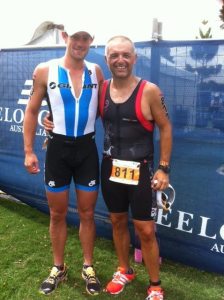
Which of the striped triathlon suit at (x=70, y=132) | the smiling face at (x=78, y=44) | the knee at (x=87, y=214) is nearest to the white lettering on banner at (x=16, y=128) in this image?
the striped triathlon suit at (x=70, y=132)

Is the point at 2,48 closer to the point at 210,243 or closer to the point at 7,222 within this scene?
the point at 7,222

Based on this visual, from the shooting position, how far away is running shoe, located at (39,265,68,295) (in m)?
2.98

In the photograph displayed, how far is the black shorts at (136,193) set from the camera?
2639mm

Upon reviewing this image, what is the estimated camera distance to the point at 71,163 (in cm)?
286

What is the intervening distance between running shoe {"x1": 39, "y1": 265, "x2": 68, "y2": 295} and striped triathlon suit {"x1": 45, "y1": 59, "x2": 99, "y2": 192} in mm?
729

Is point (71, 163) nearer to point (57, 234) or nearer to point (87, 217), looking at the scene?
point (87, 217)

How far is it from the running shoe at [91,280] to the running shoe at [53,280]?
0.18 metres

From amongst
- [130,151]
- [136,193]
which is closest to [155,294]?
[136,193]

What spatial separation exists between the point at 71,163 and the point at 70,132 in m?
0.24

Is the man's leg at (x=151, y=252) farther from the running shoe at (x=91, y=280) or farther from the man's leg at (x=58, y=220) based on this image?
the man's leg at (x=58, y=220)

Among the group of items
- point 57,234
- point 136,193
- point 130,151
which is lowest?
point 57,234

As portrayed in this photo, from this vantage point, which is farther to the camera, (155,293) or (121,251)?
(121,251)

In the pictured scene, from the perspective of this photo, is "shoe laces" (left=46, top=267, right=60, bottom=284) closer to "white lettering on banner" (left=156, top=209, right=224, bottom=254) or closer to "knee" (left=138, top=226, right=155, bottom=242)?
"knee" (left=138, top=226, right=155, bottom=242)

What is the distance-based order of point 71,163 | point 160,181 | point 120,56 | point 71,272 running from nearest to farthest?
point 120,56, point 160,181, point 71,163, point 71,272
